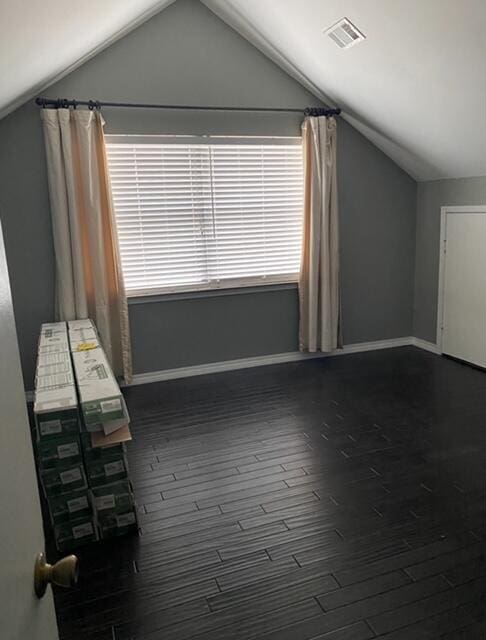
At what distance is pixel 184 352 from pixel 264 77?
2529 mm

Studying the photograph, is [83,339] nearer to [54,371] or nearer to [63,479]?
[54,371]

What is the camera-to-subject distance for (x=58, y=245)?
150 inches

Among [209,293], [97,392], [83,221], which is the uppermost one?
[83,221]

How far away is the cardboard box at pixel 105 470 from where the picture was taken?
2.23 metres

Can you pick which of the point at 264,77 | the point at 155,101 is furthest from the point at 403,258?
the point at 155,101

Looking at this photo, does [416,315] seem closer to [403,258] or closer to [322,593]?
[403,258]

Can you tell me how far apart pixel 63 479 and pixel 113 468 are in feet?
0.72

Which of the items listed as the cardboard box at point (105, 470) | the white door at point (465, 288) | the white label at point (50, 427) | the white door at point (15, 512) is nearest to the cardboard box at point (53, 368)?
the white label at point (50, 427)

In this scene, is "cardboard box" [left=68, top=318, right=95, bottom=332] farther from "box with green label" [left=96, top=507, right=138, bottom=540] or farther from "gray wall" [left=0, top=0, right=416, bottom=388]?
"box with green label" [left=96, top=507, right=138, bottom=540]

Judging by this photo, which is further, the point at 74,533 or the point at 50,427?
the point at 74,533

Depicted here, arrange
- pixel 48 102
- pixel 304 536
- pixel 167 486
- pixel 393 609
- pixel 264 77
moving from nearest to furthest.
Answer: pixel 393 609
pixel 304 536
pixel 167 486
pixel 48 102
pixel 264 77

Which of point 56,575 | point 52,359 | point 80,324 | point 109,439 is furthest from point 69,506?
point 80,324

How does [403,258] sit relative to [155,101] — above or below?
below

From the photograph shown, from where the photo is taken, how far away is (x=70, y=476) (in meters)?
2.20
